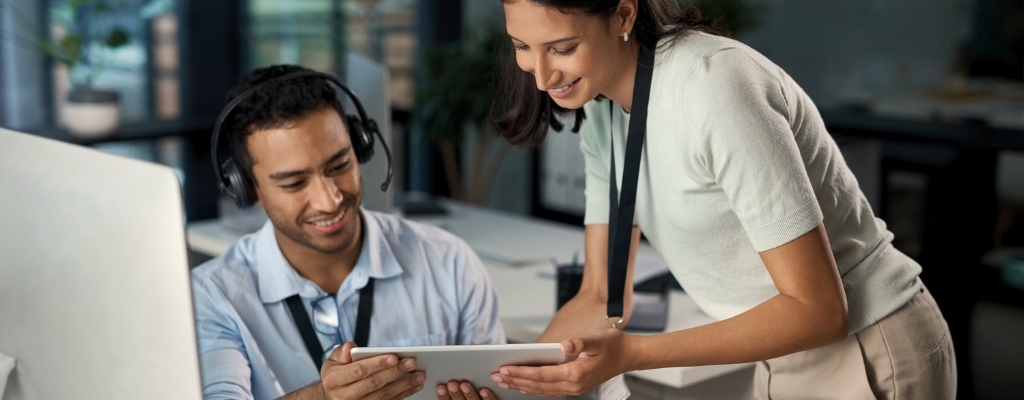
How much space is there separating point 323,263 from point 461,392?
1.62 ft

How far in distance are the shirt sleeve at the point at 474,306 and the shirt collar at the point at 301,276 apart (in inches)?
5.3

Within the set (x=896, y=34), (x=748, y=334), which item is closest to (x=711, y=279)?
(x=748, y=334)

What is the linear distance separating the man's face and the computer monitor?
685 millimetres

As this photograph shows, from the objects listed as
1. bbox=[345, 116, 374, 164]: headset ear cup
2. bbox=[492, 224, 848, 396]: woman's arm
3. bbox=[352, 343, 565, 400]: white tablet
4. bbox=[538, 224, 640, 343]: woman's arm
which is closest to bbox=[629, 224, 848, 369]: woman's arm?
bbox=[492, 224, 848, 396]: woman's arm

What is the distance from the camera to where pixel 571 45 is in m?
1.14

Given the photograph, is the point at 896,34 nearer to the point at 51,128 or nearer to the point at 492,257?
the point at 492,257

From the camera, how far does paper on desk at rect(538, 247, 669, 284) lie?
1974 millimetres

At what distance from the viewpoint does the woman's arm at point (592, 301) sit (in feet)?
4.98

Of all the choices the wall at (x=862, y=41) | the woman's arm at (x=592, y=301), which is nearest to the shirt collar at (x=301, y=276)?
the woman's arm at (x=592, y=301)

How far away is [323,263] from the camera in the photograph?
5.46 feet

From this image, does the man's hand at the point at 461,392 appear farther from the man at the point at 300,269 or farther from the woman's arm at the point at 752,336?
the man at the point at 300,269

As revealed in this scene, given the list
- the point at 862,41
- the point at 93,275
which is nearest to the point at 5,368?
the point at 93,275

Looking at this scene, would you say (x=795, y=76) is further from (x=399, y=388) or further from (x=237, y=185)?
(x=399, y=388)

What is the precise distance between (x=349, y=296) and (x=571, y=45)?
72cm
